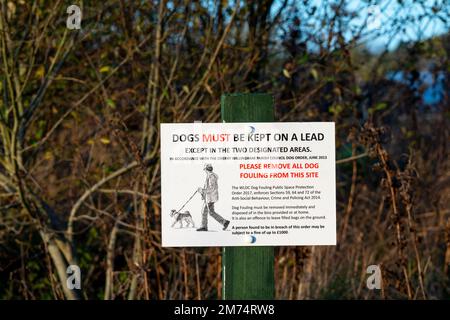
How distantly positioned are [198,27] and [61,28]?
3.20 feet

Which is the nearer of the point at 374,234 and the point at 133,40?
the point at 133,40

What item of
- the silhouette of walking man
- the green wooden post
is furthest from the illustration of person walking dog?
the green wooden post

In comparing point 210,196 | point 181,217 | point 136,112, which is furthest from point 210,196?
point 136,112

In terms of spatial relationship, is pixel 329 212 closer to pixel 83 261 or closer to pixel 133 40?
pixel 133 40

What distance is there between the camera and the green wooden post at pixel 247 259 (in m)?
3.40

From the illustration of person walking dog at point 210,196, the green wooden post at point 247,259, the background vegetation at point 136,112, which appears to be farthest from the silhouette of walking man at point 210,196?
the background vegetation at point 136,112

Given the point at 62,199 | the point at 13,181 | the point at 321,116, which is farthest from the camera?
the point at 321,116

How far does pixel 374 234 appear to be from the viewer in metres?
7.02

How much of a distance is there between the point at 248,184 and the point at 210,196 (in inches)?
6.4

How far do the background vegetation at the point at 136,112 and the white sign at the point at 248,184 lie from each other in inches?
56.7

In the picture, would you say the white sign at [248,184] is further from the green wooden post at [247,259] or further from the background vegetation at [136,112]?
the background vegetation at [136,112]

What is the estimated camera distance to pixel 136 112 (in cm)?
603

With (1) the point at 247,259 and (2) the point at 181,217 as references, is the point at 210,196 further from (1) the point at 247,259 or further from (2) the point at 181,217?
(1) the point at 247,259
